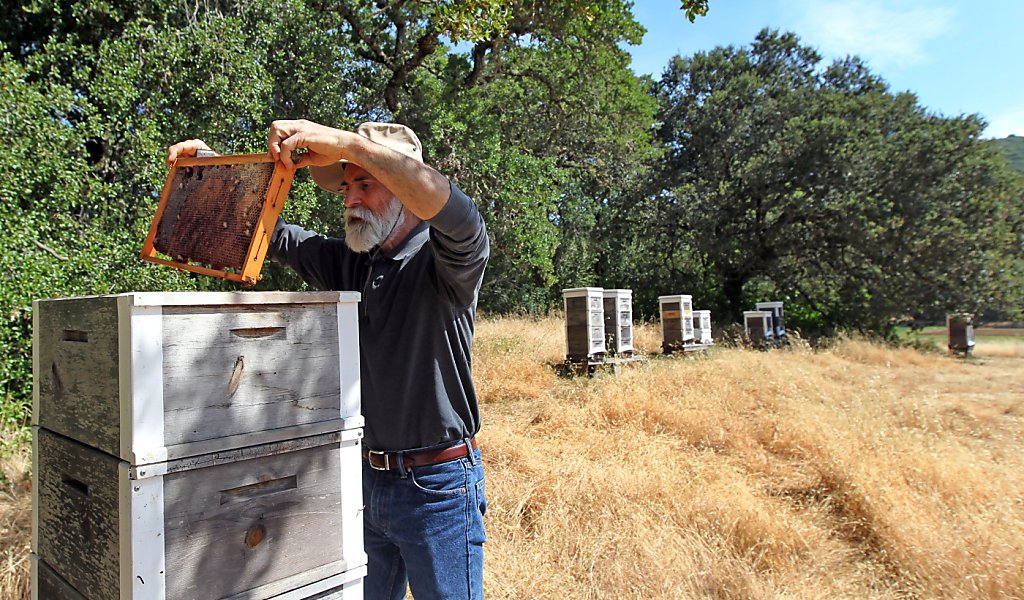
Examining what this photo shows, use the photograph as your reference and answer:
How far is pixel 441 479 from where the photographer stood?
1794 mm

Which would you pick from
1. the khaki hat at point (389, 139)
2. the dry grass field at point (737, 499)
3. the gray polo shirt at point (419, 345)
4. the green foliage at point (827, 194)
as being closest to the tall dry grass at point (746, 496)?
the dry grass field at point (737, 499)

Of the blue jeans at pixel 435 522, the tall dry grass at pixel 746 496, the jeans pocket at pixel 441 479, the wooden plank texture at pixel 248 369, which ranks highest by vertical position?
the wooden plank texture at pixel 248 369

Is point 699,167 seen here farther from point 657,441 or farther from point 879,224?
point 657,441

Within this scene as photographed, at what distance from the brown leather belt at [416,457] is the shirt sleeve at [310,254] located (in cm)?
65

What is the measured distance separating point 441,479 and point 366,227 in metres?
0.80

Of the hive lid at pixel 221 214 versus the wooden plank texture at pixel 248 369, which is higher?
the hive lid at pixel 221 214

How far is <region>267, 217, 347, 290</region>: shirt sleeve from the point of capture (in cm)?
220

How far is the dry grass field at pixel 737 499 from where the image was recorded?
10.4 ft

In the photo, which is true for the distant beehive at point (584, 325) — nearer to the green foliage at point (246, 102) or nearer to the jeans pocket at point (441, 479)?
the green foliage at point (246, 102)

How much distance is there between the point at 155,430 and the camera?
1.22 meters

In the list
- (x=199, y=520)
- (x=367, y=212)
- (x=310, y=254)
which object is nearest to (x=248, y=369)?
(x=199, y=520)

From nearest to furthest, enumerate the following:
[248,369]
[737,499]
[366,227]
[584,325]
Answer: [248,369] < [366,227] < [737,499] < [584,325]

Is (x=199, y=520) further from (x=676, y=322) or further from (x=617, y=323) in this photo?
(x=676, y=322)

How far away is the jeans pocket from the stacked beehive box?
0.78 ft
